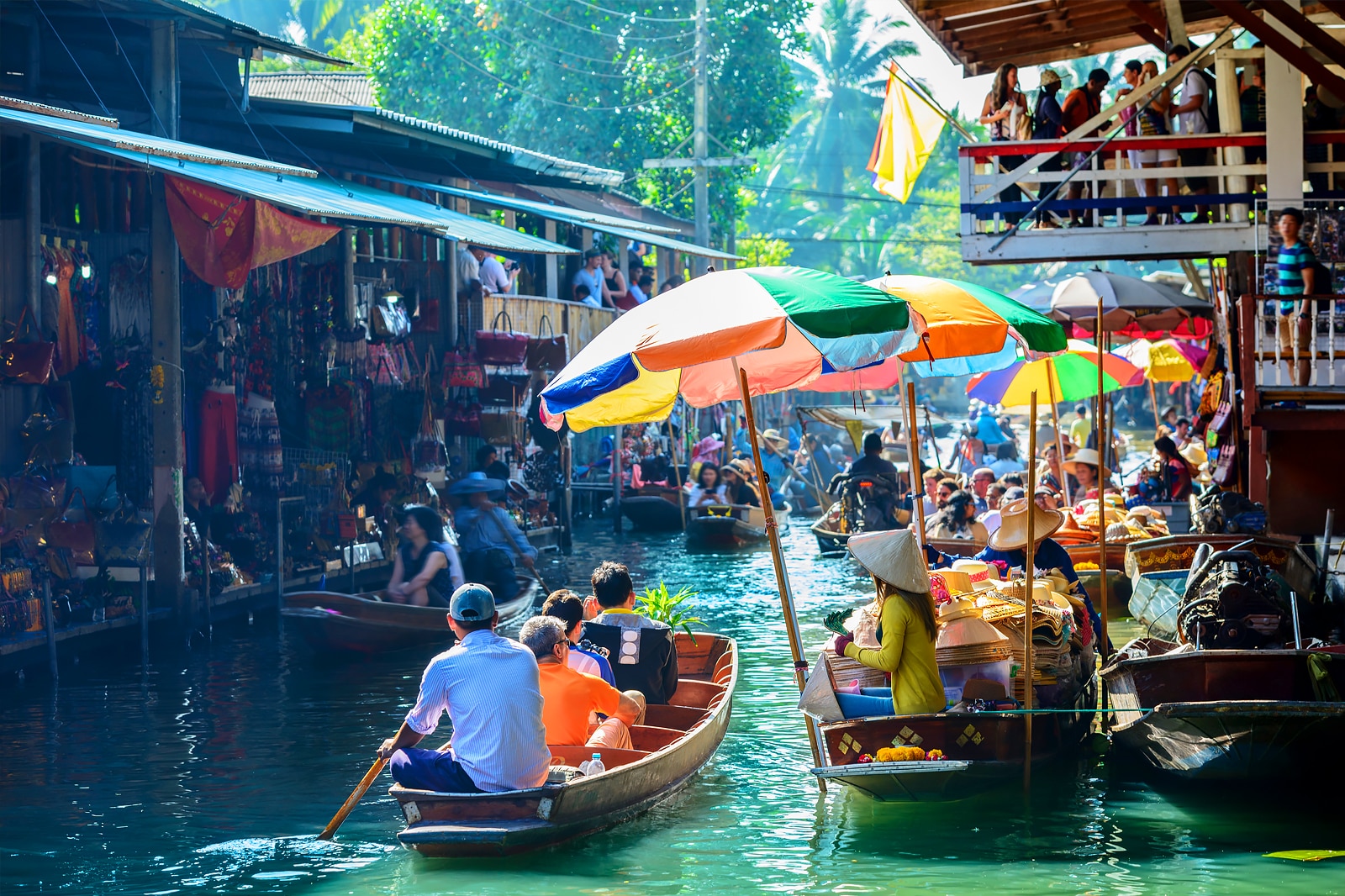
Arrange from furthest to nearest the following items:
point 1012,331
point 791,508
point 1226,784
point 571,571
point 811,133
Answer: point 811,133 → point 791,508 → point 571,571 → point 1012,331 → point 1226,784

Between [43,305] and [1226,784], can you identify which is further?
[43,305]

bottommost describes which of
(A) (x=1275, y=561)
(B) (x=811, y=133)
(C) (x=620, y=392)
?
(A) (x=1275, y=561)

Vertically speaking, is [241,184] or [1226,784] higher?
[241,184]

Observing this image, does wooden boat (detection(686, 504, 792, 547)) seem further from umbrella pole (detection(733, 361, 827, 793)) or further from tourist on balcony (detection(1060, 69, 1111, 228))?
umbrella pole (detection(733, 361, 827, 793))

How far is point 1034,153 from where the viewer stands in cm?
1349

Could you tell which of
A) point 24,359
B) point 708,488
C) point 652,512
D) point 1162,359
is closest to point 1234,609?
point 24,359

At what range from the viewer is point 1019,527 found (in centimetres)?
1068

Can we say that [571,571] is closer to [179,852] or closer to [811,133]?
[179,852]

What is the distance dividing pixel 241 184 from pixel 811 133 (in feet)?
161

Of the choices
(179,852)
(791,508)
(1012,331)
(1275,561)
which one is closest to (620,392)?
(1012,331)

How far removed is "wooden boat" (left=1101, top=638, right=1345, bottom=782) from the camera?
8.12 metres

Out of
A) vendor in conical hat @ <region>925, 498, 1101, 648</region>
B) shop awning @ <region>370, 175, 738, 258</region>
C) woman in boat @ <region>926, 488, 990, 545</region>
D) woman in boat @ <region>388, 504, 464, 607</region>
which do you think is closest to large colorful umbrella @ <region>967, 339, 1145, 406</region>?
woman in boat @ <region>926, 488, 990, 545</region>

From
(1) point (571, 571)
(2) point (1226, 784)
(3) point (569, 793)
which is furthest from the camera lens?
(1) point (571, 571)

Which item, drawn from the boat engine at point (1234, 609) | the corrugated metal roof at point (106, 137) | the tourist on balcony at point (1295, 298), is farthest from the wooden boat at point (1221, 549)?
the corrugated metal roof at point (106, 137)
